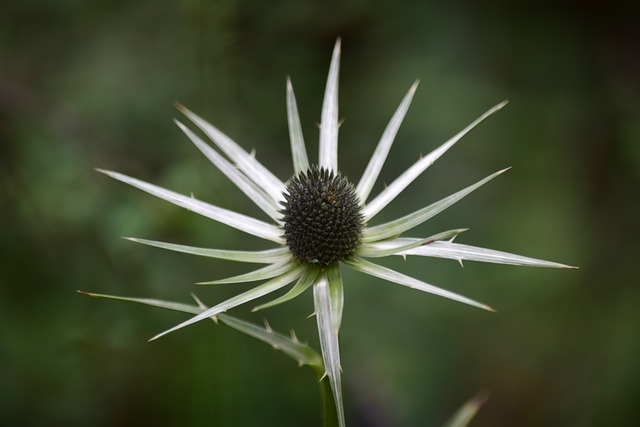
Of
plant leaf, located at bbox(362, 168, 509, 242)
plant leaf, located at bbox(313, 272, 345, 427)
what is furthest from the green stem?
plant leaf, located at bbox(362, 168, 509, 242)

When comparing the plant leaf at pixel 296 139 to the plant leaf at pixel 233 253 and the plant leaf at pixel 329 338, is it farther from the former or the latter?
the plant leaf at pixel 329 338

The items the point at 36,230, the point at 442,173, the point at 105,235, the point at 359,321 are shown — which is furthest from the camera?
the point at 442,173

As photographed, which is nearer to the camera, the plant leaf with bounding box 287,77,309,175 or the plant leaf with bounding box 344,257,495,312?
the plant leaf with bounding box 344,257,495,312

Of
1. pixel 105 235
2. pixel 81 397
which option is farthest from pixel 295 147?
pixel 81 397

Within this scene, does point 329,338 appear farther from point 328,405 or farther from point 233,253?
point 233,253

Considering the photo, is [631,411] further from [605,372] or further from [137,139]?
[137,139]

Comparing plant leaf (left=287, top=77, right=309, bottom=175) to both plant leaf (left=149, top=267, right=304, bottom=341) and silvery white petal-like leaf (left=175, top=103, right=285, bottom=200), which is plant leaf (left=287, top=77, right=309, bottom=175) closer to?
silvery white petal-like leaf (left=175, top=103, right=285, bottom=200)
